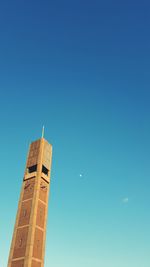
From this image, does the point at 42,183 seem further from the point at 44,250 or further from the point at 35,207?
the point at 44,250

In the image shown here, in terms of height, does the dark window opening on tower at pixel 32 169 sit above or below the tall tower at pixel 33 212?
above

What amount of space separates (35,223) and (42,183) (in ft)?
20.9

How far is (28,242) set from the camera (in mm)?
31125

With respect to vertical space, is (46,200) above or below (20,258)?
above

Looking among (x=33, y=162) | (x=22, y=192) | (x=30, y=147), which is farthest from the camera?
(x=30, y=147)

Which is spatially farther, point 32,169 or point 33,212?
point 32,169

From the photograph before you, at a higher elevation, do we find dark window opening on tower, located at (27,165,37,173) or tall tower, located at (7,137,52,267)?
dark window opening on tower, located at (27,165,37,173)

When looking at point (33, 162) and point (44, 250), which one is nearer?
point (44, 250)

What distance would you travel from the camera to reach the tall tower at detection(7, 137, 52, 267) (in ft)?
102

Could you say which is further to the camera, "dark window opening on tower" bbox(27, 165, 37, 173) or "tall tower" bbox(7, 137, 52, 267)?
"dark window opening on tower" bbox(27, 165, 37, 173)

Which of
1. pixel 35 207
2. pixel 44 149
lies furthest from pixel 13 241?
pixel 44 149

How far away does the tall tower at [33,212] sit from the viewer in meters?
31.1

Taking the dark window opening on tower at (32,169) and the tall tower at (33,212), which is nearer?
the tall tower at (33,212)

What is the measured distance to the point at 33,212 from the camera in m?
33.7
